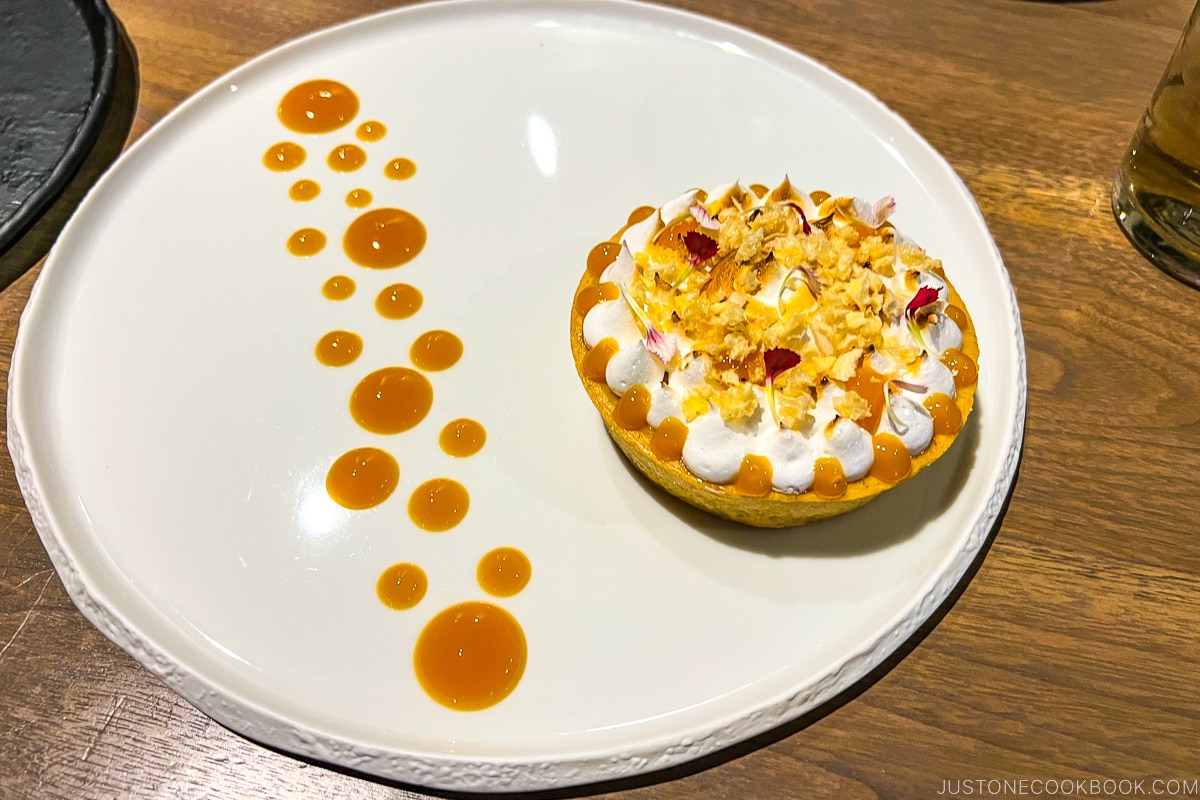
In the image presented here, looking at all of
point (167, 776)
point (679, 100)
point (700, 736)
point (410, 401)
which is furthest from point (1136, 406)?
point (167, 776)

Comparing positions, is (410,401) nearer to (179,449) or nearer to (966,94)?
(179,449)

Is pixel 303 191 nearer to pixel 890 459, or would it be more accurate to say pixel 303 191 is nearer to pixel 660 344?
pixel 660 344

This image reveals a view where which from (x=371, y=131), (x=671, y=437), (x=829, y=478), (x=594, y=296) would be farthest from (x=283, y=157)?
(x=829, y=478)

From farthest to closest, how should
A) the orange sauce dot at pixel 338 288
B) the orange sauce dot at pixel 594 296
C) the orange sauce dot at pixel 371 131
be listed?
1. the orange sauce dot at pixel 371 131
2. the orange sauce dot at pixel 338 288
3. the orange sauce dot at pixel 594 296

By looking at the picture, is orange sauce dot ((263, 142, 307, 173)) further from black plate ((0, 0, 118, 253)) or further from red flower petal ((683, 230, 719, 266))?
red flower petal ((683, 230, 719, 266))

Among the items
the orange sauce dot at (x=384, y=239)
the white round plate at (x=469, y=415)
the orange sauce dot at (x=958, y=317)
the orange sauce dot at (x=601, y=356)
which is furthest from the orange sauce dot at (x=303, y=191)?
the orange sauce dot at (x=958, y=317)

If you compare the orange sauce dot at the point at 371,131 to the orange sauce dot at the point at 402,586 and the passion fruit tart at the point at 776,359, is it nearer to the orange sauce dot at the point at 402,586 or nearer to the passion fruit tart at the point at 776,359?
the passion fruit tart at the point at 776,359

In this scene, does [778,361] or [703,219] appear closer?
[778,361]
